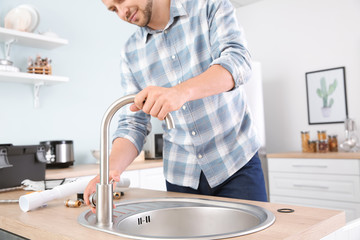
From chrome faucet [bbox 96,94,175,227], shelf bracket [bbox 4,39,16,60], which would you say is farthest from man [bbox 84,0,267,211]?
shelf bracket [bbox 4,39,16,60]

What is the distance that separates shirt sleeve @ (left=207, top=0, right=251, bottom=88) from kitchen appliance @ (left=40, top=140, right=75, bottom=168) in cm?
174

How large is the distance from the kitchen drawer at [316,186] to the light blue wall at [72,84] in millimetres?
1718

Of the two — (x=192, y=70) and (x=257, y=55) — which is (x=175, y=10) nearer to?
(x=192, y=70)

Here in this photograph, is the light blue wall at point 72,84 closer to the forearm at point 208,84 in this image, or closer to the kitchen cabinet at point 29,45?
the kitchen cabinet at point 29,45

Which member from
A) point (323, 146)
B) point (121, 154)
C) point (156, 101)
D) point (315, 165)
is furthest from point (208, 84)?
point (323, 146)

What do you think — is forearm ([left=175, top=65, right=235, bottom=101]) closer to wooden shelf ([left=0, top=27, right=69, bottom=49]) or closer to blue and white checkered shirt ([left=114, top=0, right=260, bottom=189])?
blue and white checkered shirt ([left=114, top=0, right=260, bottom=189])

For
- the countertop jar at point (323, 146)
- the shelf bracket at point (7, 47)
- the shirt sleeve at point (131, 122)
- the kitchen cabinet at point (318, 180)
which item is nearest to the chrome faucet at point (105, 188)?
the shirt sleeve at point (131, 122)

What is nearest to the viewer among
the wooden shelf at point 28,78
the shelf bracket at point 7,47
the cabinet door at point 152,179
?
the wooden shelf at point 28,78

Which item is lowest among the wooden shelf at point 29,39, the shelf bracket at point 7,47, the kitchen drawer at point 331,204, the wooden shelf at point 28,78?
the kitchen drawer at point 331,204

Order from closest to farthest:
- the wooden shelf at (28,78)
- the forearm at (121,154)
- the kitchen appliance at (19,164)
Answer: the forearm at (121,154) → the kitchen appliance at (19,164) → the wooden shelf at (28,78)

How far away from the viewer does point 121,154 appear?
121 cm

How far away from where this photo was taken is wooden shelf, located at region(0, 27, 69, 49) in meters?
2.40

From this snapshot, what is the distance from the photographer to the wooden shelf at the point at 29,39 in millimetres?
2404

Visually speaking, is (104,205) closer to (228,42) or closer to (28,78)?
(228,42)
